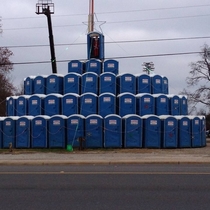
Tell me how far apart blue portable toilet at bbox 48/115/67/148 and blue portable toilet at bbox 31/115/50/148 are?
1.07 feet

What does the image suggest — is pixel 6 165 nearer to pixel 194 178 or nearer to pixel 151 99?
pixel 194 178

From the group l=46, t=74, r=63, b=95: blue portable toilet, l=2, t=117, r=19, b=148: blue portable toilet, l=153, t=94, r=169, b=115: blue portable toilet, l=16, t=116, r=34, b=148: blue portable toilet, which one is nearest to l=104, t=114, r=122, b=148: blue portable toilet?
l=153, t=94, r=169, b=115: blue portable toilet

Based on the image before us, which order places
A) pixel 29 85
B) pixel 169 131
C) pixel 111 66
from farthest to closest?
pixel 29 85, pixel 111 66, pixel 169 131

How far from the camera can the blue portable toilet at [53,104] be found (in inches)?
1113

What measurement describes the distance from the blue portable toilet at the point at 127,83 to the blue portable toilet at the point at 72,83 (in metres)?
2.85

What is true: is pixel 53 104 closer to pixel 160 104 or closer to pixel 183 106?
pixel 160 104

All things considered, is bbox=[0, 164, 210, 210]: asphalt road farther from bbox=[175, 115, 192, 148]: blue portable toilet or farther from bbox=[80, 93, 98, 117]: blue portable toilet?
bbox=[80, 93, 98, 117]: blue portable toilet

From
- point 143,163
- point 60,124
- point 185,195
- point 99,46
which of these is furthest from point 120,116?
point 185,195

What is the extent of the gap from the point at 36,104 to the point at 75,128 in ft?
11.9

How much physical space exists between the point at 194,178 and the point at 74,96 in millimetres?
16508

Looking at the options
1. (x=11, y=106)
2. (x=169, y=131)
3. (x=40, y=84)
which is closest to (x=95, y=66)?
(x=40, y=84)

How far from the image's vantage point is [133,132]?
2678 centimetres

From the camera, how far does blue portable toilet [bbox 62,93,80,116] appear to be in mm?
28094

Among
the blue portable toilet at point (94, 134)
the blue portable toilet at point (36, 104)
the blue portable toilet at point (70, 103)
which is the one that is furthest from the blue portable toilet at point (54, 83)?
the blue portable toilet at point (94, 134)
